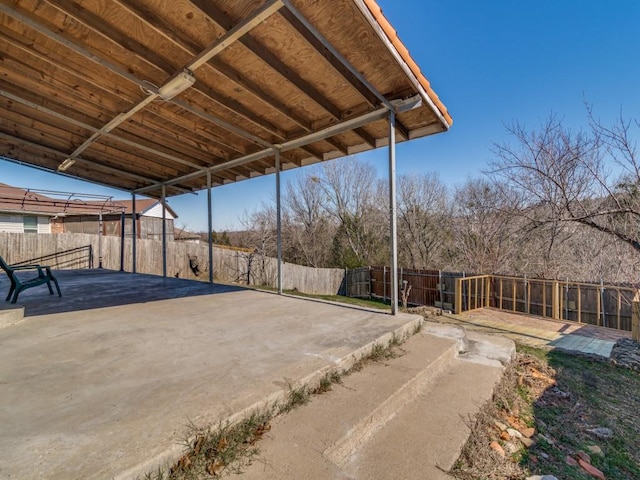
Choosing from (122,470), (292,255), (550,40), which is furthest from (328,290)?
(122,470)

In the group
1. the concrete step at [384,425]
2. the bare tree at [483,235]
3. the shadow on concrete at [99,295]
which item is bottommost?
the concrete step at [384,425]

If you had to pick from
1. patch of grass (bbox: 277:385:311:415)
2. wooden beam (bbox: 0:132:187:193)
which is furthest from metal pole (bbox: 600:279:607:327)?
wooden beam (bbox: 0:132:187:193)

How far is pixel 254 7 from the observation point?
2168 mm

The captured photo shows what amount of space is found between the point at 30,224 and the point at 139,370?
15717 millimetres

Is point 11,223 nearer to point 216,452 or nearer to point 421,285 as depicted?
point 216,452

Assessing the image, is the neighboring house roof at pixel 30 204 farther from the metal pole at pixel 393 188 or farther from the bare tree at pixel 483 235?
the bare tree at pixel 483 235

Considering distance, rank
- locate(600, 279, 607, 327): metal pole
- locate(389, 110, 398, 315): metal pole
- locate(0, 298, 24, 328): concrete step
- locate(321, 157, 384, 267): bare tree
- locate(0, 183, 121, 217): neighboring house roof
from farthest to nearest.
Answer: locate(321, 157, 384, 267): bare tree → locate(0, 183, 121, 217): neighboring house roof → locate(600, 279, 607, 327): metal pole → locate(389, 110, 398, 315): metal pole → locate(0, 298, 24, 328): concrete step

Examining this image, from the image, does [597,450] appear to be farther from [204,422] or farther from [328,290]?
[328,290]

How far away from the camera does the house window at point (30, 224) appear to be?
12289 mm

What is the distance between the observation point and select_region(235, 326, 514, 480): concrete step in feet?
4.05

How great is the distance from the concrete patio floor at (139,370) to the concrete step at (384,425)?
0.72 feet

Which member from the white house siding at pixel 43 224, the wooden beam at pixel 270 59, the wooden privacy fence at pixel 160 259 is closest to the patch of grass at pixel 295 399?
the wooden beam at pixel 270 59

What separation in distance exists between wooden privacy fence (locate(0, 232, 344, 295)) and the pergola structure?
21.5 feet

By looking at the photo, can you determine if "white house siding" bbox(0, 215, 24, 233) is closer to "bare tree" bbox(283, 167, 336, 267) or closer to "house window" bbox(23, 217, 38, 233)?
"house window" bbox(23, 217, 38, 233)
